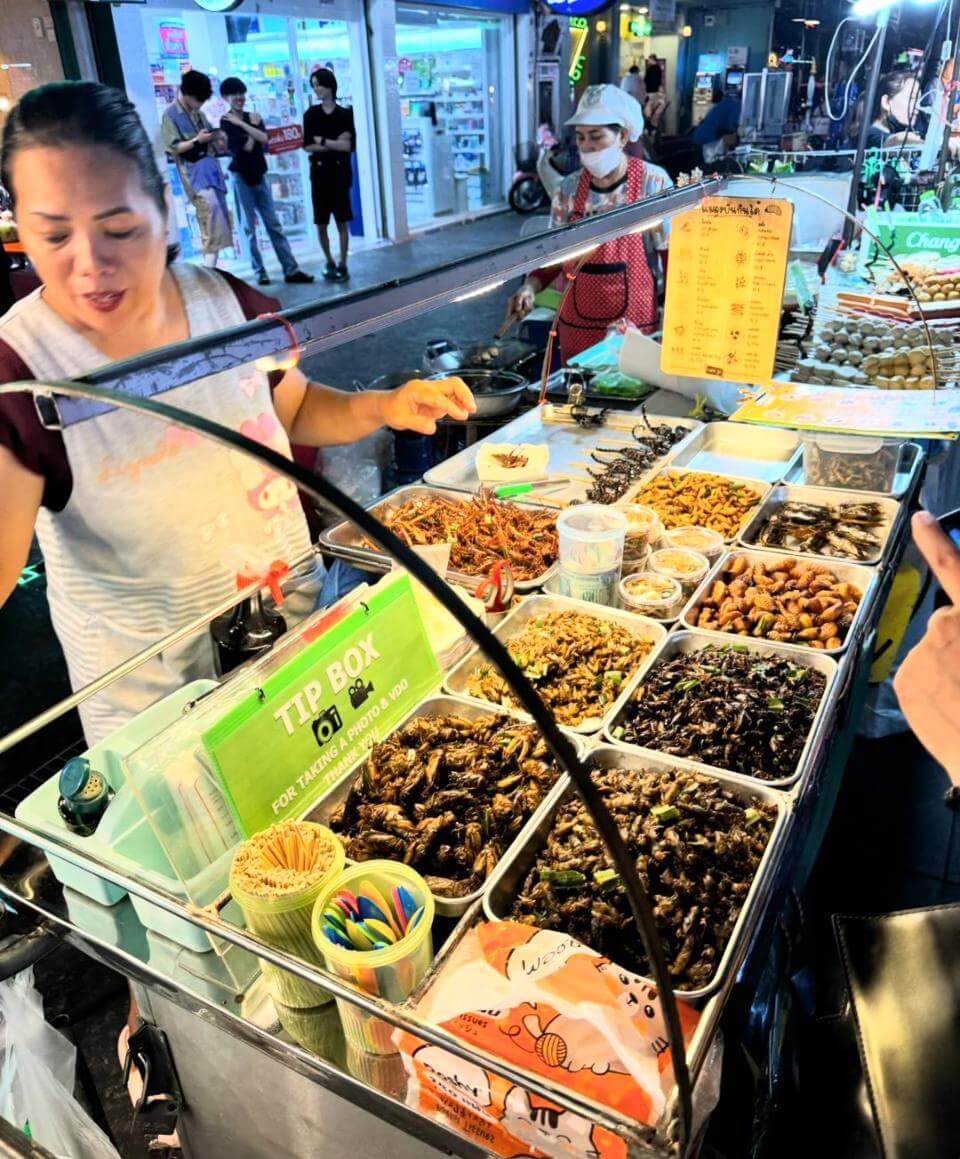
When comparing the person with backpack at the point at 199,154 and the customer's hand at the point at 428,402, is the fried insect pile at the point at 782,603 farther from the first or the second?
the person with backpack at the point at 199,154

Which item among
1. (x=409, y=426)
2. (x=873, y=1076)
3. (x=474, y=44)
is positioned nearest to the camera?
(x=873, y=1076)

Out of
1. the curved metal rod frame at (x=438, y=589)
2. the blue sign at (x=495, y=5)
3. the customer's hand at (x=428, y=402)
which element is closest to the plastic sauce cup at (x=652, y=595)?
the customer's hand at (x=428, y=402)

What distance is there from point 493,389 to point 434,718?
7.83 feet

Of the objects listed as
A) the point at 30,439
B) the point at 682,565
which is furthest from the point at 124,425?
the point at 682,565

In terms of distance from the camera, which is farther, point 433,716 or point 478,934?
point 433,716

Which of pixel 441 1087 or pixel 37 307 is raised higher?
pixel 37 307

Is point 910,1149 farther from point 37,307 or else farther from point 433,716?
point 37,307

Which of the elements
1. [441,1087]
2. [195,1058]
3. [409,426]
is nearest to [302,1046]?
[441,1087]

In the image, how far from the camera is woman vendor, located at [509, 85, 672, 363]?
459cm

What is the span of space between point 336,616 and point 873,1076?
4.28ft

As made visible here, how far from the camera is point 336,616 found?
1.61 m

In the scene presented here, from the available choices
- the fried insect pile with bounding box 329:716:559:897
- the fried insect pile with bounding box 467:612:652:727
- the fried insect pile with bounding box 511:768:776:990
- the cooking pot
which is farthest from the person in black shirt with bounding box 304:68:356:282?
the fried insect pile with bounding box 511:768:776:990

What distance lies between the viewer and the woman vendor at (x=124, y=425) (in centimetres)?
152

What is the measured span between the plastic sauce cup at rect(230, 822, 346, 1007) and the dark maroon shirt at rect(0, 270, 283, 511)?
88 centimetres
